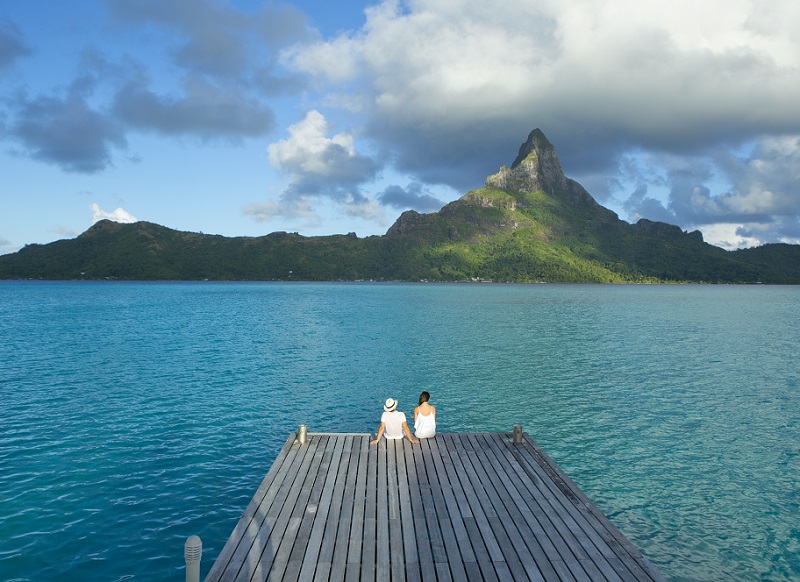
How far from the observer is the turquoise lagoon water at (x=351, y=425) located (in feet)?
48.2

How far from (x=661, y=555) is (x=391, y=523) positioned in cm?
805

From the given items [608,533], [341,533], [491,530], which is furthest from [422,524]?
[608,533]

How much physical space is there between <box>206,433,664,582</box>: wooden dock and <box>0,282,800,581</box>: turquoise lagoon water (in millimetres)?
2955

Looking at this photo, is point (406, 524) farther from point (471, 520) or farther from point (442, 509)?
point (471, 520)

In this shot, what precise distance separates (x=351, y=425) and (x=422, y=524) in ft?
46.8

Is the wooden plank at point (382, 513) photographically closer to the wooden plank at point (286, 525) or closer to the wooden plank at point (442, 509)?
the wooden plank at point (442, 509)

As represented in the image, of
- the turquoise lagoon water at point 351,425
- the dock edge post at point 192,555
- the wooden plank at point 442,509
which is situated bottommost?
the turquoise lagoon water at point 351,425

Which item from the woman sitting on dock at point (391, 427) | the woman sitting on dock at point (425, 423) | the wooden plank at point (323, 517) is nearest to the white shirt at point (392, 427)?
the woman sitting on dock at point (391, 427)

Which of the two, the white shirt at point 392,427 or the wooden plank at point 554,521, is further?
the white shirt at point 392,427

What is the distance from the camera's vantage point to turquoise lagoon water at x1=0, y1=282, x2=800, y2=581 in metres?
14.7

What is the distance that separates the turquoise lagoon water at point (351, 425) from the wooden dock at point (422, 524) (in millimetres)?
2955

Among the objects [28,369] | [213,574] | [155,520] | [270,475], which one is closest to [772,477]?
[270,475]

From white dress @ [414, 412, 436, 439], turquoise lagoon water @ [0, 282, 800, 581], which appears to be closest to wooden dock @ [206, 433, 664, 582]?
white dress @ [414, 412, 436, 439]

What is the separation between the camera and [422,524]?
39.1 feet
